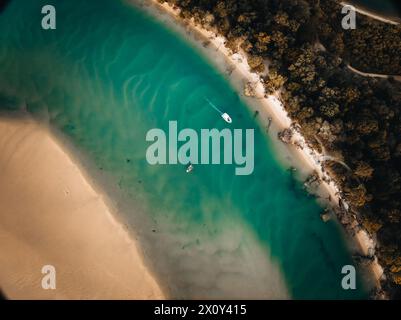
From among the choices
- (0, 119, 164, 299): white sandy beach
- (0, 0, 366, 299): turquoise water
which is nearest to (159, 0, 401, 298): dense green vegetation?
(0, 0, 366, 299): turquoise water

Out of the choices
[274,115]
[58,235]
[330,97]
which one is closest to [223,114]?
[274,115]

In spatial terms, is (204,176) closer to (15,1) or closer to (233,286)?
(233,286)

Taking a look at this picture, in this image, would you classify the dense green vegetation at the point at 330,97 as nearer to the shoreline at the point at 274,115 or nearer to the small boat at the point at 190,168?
the shoreline at the point at 274,115

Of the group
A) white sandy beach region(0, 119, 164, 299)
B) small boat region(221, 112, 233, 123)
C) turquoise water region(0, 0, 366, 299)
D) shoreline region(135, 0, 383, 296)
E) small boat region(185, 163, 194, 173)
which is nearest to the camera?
white sandy beach region(0, 119, 164, 299)

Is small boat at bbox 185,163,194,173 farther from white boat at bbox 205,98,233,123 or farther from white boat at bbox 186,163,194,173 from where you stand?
white boat at bbox 205,98,233,123

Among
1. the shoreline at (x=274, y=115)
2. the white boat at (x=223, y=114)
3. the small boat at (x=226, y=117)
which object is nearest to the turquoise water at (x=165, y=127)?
the white boat at (x=223, y=114)

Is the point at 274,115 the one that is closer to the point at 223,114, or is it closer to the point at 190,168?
the point at 223,114
